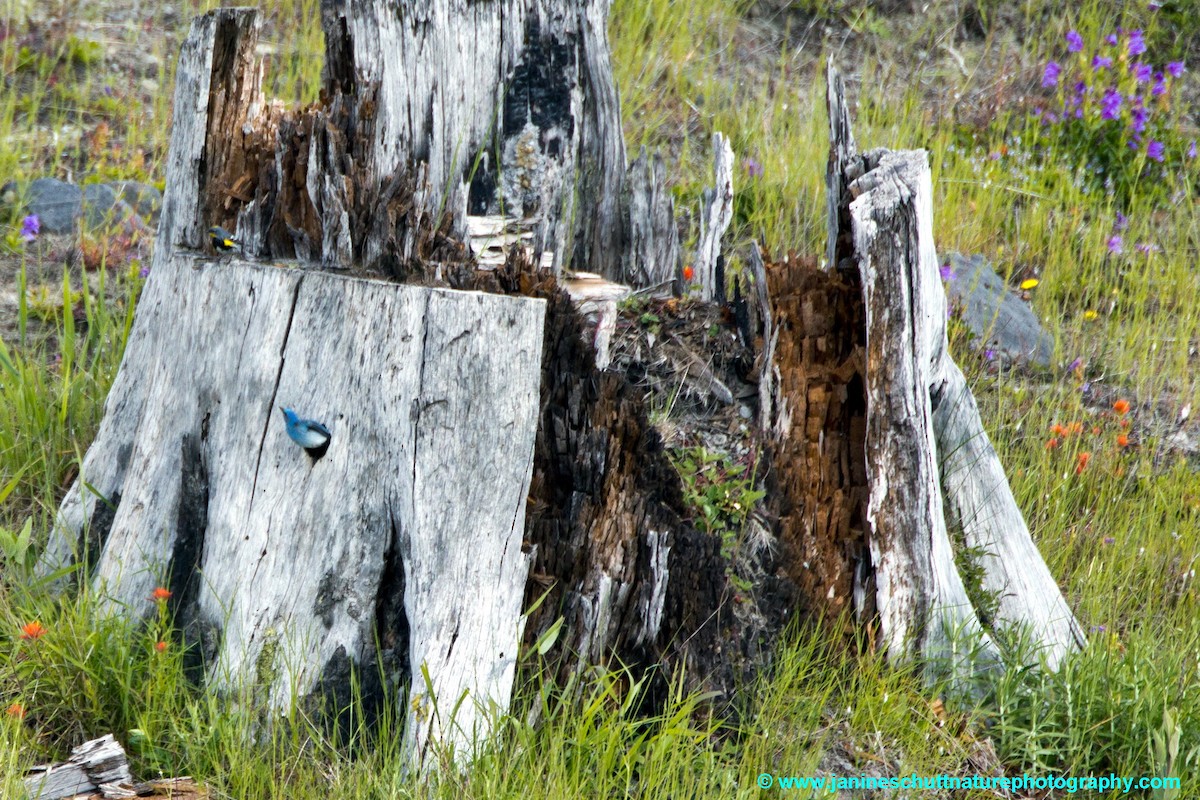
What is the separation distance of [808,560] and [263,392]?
1692 millimetres

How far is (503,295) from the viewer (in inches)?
103

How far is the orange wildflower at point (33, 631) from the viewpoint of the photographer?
265cm

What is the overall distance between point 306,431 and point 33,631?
2.88ft

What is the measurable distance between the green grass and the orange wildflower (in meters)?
0.03

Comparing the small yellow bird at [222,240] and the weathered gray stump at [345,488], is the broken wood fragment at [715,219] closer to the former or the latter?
the weathered gray stump at [345,488]

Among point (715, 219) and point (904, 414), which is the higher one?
point (715, 219)

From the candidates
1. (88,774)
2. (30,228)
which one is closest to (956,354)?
(88,774)

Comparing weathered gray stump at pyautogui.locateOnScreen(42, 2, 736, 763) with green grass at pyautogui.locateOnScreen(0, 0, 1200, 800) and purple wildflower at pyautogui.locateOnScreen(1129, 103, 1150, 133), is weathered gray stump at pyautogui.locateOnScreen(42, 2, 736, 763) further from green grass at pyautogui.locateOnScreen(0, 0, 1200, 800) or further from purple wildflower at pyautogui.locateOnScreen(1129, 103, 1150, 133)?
purple wildflower at pyautogui.locateOnScreen(1129, 103, 1150, 133)

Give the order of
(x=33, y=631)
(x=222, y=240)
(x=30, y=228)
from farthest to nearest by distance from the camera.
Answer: (x=30, y=228)
(x=222, y=240)
(x=33, y=631)

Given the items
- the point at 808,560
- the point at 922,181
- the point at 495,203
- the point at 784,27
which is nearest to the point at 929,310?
the point at 922,181

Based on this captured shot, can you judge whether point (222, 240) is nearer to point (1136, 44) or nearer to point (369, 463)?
point (369, 463)

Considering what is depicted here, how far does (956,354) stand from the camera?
15.7 feet

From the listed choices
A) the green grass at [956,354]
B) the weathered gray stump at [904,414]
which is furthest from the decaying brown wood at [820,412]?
the green grass at [956,354]

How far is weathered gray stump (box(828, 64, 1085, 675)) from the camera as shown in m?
3.00
